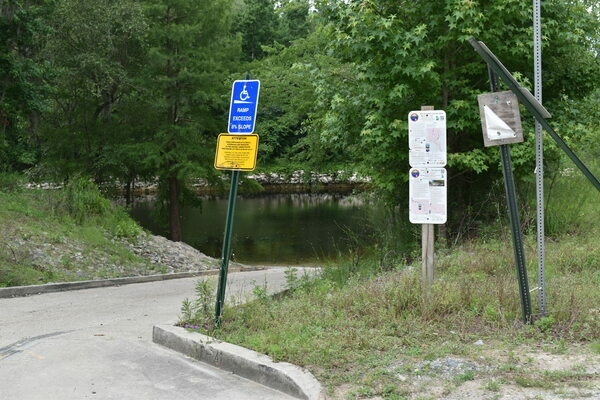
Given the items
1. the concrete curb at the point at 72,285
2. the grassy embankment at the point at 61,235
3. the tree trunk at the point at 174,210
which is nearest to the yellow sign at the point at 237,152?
the concrete curb at the point at 72,285

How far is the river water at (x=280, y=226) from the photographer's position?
25714mm

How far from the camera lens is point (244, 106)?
291 inches

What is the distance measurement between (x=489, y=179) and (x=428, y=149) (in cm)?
934

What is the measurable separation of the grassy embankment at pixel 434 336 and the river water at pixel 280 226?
993 cm

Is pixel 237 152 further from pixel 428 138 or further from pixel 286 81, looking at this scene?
pixel 286 81

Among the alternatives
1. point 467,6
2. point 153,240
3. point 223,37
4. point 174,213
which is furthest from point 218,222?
point 467,6

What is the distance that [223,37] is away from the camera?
97.1ft

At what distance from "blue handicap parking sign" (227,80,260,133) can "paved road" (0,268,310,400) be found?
256 centimetres

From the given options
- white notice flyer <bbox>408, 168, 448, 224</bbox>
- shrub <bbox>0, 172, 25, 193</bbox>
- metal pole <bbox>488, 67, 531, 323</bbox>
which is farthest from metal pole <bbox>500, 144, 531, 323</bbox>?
shrub <bbox>0, 172, 25, 193</bbox>

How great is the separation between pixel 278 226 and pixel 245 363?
107 ft

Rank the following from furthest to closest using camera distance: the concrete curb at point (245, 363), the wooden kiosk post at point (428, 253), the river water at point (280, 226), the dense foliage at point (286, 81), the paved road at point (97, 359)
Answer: the river water at point (280, 226), the dense foliage at point (286, 81), the wooden kiosk post at point (428, 253), the paved road at point (97, 359), the concrete curb at point (245, 363)

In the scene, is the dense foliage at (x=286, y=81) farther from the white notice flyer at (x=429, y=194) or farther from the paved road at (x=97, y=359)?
the paved road at (x=97, y=359)

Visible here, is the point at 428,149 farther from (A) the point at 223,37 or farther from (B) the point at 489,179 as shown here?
(A) the point at 223,37

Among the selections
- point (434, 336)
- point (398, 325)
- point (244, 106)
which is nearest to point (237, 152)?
point (244, 106)
